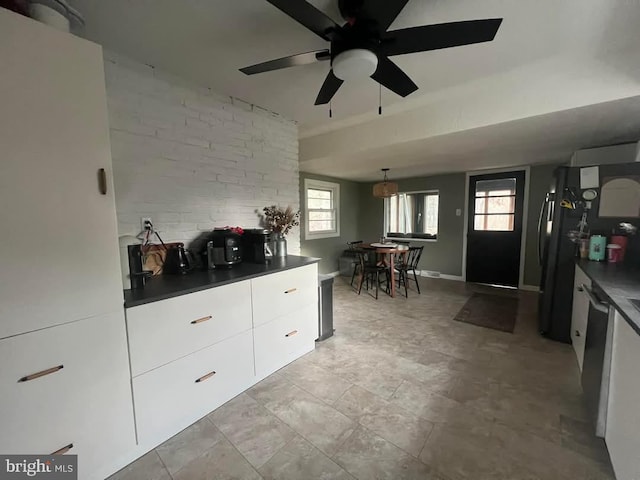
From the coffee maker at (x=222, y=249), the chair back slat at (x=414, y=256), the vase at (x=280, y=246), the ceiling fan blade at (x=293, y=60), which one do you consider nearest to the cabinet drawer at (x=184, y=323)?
the coffee maker at (x=222, y=249)

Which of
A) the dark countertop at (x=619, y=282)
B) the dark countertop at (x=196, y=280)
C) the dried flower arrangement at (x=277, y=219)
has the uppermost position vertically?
the dried flower arrangement at (x=277, y=219)

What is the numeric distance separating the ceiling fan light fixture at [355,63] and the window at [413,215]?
14.6 ft

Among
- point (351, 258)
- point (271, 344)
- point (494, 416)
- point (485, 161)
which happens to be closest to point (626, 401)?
point (494, 416)

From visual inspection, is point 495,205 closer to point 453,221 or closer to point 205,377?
point 453,221

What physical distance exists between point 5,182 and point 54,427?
41.2 inches

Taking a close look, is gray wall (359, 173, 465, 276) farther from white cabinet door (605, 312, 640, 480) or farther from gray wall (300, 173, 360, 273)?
white cabinet door (605, 312, 640, 480)

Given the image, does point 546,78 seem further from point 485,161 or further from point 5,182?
point 5,182

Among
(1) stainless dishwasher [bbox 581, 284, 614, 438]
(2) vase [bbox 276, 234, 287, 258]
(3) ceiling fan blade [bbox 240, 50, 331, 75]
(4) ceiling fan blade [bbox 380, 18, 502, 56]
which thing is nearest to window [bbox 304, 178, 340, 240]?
(2) vase [bbox 276, 234, 287, 258]

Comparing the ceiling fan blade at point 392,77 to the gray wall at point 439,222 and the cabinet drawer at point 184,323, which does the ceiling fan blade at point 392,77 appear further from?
the gray wall at point 439,222

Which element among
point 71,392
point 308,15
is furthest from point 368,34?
point 71,392

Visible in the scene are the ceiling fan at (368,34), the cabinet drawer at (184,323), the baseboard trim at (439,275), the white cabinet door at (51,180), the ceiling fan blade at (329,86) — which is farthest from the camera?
the baseboard trim at (439,275)

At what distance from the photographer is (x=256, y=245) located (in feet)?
7.46

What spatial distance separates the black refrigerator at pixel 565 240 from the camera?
229 cm

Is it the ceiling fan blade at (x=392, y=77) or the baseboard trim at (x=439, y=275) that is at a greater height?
the ceiling fan blade at (x=392, y=77)
